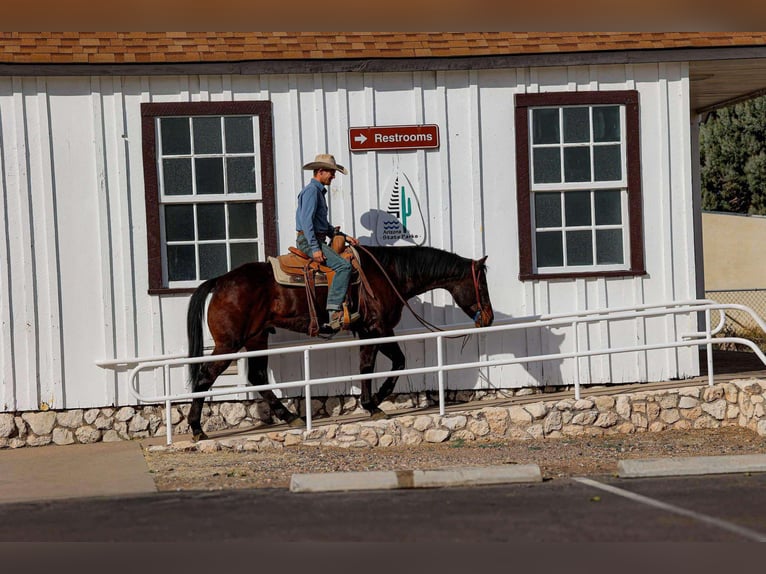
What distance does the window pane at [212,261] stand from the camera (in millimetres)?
12430

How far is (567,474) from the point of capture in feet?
31.7

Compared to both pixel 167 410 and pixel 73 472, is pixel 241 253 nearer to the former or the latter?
pixel 167 410

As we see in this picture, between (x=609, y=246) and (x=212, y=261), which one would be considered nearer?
(x=212, y=261)

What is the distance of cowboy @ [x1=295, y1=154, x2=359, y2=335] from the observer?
11.4m

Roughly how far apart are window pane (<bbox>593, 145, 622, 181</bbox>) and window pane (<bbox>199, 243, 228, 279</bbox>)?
404 cm

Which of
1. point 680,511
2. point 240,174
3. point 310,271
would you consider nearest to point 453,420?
point 310,271

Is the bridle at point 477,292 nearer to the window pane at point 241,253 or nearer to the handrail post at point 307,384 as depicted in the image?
the handrail post at point 307,384

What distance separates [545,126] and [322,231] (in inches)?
110

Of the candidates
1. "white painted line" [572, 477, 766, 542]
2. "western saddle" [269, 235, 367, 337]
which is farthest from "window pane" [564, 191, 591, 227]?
"white painted line" [572, 477, 766, 542]

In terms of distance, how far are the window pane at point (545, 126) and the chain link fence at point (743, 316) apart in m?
7.26

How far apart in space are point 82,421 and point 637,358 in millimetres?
5884

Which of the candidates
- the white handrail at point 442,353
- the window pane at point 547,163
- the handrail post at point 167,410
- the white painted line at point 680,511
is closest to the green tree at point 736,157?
the window pane at point 547,163

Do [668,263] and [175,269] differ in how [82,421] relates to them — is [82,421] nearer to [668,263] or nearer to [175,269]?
[175,269]

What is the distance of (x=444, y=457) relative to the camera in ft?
34.6
